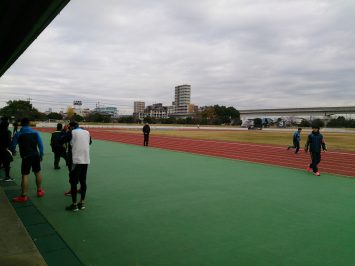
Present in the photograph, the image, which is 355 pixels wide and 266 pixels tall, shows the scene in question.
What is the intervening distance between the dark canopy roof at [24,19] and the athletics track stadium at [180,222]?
0.17ft

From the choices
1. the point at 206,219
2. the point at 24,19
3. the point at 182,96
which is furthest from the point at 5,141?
the point at 182,96

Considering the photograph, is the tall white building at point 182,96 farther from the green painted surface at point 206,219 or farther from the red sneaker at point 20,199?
the red sneaker at point 20,199

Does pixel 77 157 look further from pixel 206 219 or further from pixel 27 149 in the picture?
pixel 206 219

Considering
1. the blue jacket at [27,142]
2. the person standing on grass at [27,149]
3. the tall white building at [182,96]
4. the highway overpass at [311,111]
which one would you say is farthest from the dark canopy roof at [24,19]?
the tall white building at [182,96]

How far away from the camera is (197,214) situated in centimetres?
602

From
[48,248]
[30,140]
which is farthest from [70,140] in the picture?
[48,248]

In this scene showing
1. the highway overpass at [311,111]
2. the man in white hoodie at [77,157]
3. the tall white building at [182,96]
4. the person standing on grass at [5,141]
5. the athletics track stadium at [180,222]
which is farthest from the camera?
the tall white building at [182,96]

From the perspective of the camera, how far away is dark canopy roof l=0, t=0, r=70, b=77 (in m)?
4.81

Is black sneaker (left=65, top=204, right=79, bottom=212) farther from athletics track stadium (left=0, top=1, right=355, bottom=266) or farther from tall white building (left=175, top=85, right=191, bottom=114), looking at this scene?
tall white building (left=175, top=85, right=191, bottom=114)

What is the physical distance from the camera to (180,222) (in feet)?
18.1

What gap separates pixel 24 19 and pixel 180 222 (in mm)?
4688

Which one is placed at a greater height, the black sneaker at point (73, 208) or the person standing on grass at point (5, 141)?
the person standing on grass at point (5, 141)

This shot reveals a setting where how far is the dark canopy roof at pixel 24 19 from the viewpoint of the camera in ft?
15.8

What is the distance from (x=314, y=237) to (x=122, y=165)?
8603mm
